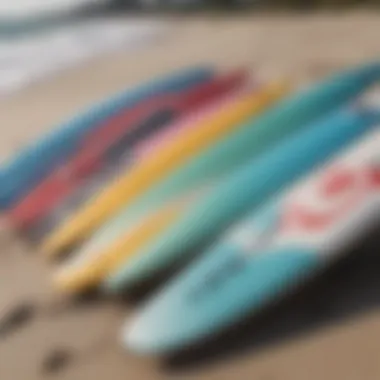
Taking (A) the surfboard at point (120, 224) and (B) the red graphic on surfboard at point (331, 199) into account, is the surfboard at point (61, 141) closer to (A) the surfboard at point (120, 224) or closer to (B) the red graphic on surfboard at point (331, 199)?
(A) the surfboard at point (120, 224)

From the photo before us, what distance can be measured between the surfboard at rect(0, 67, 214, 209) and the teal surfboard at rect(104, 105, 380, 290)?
0.16 metres

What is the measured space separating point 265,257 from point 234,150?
140mm

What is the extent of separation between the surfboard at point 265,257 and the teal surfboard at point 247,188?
0.02 meters

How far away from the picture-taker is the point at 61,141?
715 millimetres

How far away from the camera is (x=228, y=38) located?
1023 mm

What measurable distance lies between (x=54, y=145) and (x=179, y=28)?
41 centimetres

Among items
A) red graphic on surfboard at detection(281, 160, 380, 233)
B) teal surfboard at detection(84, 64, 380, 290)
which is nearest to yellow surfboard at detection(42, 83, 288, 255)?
teal surfboard at detection(84, 64, 380, 290)

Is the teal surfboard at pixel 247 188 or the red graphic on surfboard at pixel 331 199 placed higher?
the teal surfboard at pixel 247 188

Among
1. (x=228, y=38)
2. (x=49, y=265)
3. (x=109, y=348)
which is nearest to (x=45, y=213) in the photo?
(x=49, y=265)

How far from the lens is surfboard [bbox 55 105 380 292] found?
536 millimetres

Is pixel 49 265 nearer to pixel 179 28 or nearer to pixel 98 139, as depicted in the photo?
pixel 98 139

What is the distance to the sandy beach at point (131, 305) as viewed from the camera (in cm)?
46

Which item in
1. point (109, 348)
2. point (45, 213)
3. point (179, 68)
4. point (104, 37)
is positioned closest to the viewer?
point (109, 348)

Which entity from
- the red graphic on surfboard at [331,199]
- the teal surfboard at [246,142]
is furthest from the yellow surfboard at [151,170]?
the red graphic on surfboard at [331,199]
